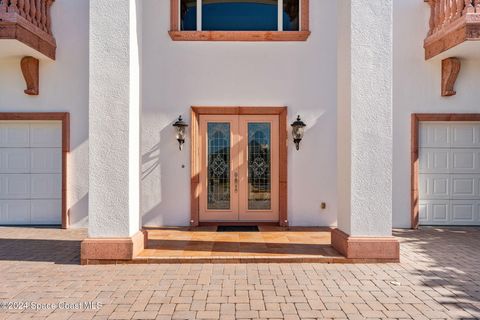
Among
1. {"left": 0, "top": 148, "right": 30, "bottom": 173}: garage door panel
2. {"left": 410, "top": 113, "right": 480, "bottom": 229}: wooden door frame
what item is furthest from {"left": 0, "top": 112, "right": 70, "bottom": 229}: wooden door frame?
{"left": 410, "top": 113, "right": 480, "bottom": 229}: wooden door frame

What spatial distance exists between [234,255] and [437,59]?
5.82m

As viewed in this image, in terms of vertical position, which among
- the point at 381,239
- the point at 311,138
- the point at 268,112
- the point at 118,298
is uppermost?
the point at 268,112

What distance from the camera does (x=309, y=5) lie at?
7.98 m

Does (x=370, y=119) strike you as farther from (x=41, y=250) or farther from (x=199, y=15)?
(x=41, y=250)

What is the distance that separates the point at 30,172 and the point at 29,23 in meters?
3.08

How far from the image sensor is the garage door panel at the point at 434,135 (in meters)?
8.03

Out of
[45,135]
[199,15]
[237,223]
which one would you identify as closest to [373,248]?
[237,223]

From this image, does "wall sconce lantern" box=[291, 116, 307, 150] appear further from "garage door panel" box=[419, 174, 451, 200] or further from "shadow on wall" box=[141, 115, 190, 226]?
"garage door panel" box=[419, 174, 451, 200]

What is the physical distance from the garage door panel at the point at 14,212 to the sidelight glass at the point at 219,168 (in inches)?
154

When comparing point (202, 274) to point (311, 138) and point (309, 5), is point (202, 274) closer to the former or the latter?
point (311, 138)

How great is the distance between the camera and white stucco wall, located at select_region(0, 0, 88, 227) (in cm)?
791

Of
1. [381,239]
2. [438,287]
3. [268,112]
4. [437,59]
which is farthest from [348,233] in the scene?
[437,59]

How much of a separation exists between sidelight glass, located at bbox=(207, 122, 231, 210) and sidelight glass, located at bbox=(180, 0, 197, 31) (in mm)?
2170

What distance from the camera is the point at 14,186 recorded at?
8125 millimetres
